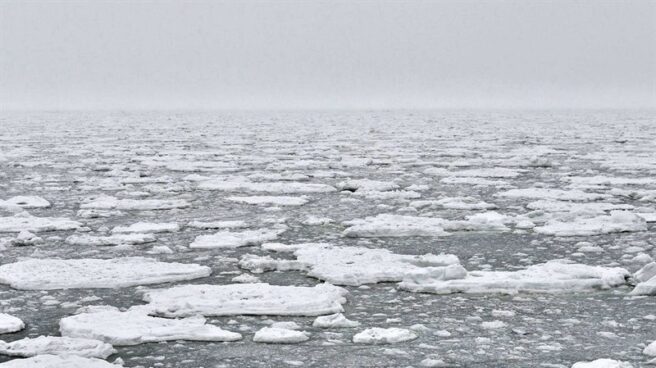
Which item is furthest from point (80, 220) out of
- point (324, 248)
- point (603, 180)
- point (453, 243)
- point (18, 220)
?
point (603, 180)

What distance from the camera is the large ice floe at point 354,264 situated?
3.88 meters

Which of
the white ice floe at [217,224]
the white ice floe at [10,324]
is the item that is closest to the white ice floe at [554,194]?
the white ice floe at [217,224]

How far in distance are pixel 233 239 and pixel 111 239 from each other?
2.26ft

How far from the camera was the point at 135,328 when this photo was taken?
119 inches

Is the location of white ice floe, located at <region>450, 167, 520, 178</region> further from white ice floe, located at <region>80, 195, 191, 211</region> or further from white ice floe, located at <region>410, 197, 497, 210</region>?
white ice floe, located at <region>80, 195, 191, 211</region>

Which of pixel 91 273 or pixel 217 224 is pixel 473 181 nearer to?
pixel 217 224

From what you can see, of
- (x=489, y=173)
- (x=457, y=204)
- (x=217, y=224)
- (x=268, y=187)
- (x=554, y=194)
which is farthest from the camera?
(x=489, y=173)

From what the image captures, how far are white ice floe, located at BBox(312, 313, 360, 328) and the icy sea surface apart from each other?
0.06 feet

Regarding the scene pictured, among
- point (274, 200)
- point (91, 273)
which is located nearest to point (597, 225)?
point (274, 200)

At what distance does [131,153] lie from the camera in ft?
39.9

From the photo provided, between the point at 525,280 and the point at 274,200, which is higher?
the point at 525,280

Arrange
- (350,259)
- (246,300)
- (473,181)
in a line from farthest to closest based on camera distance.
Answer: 1. (473,181)
2. (350,259)
3. (246,300)

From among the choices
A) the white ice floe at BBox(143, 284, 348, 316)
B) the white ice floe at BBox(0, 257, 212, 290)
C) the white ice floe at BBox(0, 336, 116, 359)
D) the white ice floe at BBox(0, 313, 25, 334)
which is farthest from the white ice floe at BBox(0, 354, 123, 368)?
the white ice floe at BBox(0, 257, 212, 290)

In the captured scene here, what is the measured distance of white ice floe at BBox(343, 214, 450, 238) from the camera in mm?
5105
